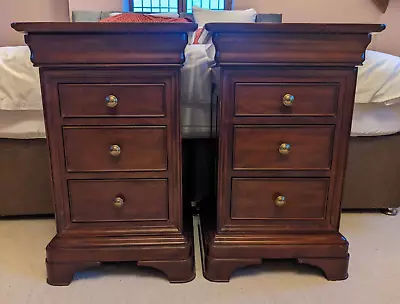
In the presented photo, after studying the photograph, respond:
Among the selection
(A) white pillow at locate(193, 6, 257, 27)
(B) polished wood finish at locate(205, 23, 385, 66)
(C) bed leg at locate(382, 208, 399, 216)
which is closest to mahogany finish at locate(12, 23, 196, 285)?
Result: (B) polished wood finish at locate(205, 23, 385, 66)

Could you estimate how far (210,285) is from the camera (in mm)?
1285

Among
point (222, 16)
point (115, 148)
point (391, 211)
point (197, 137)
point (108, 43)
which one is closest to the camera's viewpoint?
point (108, 43)

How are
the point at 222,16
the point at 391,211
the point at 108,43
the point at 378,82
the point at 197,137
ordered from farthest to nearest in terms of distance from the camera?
the point at 222,16
the point at 391,211
the point at 197,137
the point at 378,82
the point at 108,43

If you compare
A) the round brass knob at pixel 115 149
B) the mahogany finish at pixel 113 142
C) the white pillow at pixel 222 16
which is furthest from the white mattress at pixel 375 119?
the white pillow at pixel 222 16

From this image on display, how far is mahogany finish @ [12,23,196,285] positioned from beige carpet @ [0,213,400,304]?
0.06 metres

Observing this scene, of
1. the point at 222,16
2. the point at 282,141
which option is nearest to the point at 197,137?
the point at 282,141

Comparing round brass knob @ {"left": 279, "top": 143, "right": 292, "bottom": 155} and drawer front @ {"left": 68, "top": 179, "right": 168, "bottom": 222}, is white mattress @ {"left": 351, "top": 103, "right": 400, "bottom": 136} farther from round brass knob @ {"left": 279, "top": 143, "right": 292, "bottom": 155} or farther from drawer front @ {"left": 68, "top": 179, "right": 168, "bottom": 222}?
drawer front @ {"left": 68, "top": 179, "right": 168, "bottom": 222}

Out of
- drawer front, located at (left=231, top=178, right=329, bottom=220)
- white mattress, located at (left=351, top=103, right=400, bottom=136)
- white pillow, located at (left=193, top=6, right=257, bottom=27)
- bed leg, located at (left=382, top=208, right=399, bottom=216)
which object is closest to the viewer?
drawer front, located at (left=231, top=178, right=329, bottom=220)

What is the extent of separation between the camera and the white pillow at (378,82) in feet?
4.82

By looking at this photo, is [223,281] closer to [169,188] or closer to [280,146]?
[169,188]

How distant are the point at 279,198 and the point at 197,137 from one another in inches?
18.0

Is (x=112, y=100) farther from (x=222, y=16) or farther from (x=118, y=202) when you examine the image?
(x=222, y=16)

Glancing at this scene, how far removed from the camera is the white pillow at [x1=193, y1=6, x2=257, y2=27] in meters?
2.86

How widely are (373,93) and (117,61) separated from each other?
972mm
